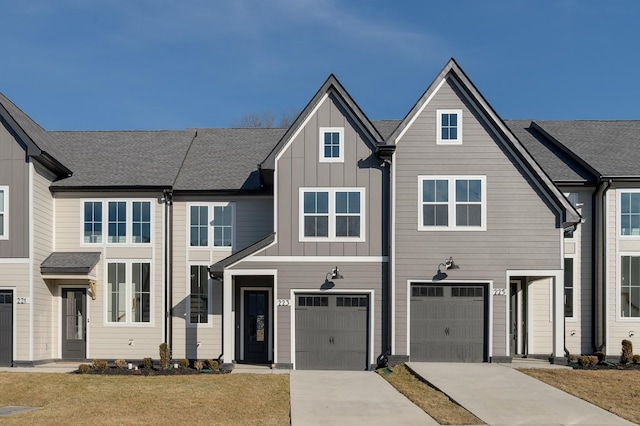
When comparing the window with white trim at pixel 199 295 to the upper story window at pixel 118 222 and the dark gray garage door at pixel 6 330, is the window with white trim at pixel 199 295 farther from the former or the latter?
the dark gray garage door at pixel 6 330

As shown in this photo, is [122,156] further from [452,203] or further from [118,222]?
[452,203]

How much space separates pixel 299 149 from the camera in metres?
21.7

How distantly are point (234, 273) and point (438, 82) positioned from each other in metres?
8.35

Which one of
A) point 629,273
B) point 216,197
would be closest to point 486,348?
point 629,273

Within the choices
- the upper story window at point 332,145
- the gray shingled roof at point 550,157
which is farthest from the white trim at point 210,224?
the gray shingled roof at point 550,157

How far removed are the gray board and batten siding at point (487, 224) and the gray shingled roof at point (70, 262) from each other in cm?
960

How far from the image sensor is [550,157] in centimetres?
2458

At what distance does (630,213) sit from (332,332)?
408 inches

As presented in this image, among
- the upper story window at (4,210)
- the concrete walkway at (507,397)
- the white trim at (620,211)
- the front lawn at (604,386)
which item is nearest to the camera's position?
the concrete walkway at (507,397)

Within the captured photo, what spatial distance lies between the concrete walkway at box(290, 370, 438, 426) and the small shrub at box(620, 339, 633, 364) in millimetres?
7439

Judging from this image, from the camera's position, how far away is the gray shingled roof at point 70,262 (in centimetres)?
2192

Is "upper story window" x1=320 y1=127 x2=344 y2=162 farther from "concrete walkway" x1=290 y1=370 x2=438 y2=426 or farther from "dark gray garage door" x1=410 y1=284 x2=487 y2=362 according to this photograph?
"concrete walkway" x1=290 y1=370 x2=438 y2=426

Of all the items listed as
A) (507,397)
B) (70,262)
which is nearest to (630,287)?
(507,397)

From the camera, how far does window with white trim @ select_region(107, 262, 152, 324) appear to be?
2309cm
